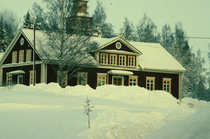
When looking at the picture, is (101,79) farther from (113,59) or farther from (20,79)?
(20,79)

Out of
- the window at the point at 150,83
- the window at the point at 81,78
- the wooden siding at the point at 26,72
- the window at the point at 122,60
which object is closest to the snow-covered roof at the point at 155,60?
the window at the point at 150,83

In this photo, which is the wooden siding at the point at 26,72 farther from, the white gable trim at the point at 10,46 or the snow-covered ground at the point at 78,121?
the snow-covered ground at the point at 78,121

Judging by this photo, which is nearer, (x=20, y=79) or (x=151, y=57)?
(x=20, y=79)

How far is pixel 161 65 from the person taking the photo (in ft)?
144

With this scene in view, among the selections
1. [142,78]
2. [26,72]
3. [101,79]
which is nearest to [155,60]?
[142,78]

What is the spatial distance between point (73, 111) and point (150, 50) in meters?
30.3

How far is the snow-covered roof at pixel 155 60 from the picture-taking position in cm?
4344

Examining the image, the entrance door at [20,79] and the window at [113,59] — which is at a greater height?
the window at [113,59]

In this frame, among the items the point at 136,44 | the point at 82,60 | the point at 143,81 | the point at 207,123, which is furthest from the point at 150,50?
A: the point at 207,123

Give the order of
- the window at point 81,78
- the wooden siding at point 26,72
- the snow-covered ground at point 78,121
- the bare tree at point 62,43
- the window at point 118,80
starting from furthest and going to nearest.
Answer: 1. the window at point 118,80
2. the window at point 81,78
3. the wooden siding at point 26,72
4. the bare tree at point 62,43
5. the snow-covered ground at point 78,121

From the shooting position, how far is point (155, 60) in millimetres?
44812

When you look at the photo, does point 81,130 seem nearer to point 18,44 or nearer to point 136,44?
point 18,44

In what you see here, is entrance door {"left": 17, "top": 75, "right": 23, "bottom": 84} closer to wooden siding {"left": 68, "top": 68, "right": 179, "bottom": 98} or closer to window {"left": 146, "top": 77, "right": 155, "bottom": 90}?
wooden siding {"left": 68, "top": 68, "right": 179, "bottom": 98}

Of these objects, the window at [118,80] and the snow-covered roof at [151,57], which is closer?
the snow-covered roof at [151,57]
